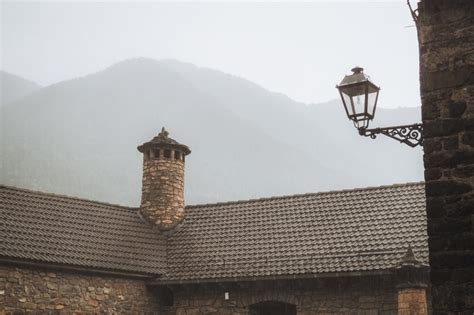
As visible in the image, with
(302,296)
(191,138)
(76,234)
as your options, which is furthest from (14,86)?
(302,296)

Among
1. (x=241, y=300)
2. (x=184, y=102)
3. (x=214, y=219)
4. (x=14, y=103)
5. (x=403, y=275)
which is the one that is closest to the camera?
(x=403, y=275)

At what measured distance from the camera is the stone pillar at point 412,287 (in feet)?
44.9

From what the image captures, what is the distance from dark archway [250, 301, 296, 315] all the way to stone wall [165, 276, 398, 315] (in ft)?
1.34

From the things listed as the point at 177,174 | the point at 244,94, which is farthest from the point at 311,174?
the point at 177,174

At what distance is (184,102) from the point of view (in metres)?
132

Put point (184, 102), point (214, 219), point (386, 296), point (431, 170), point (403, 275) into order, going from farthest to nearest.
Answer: point (184, 102) < point (214, 219) < point (386, 296) < point (403, 275) < point (431, 170)

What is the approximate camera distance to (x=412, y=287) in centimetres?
1374

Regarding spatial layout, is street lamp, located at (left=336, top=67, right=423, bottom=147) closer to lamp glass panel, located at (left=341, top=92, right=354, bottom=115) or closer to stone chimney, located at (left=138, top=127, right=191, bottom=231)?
lamp glass panel, located at (left=341, top=92, right=354, bottom=115)

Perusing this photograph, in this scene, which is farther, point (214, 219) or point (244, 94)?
point (244, 94)

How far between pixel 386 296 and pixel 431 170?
30.6ft

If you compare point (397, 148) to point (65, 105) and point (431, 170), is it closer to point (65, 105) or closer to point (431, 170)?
point (65, 105)

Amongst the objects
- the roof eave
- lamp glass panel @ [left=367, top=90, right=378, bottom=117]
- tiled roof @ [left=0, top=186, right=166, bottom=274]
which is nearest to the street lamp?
lamp glass panel @ [left=367, top=90, right=378, bottom=117]

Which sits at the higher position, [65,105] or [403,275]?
[65,105]

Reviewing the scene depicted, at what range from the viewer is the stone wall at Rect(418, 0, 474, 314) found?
5.91 m
